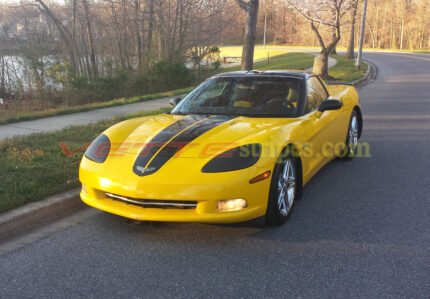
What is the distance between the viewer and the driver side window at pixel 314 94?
479 cm

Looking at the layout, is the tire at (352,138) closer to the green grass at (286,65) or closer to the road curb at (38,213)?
the road curb at (38,213)

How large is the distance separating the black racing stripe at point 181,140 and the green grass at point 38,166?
1.50 metres

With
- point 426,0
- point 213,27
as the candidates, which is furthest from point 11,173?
point 426,0

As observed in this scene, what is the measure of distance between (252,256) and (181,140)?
1.23 metres

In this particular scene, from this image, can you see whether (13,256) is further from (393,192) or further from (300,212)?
(393,192)

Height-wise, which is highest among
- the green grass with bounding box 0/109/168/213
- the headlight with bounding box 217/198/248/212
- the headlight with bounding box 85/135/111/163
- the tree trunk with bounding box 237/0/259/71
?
the tree trunk with bounding box 237/0/259/71

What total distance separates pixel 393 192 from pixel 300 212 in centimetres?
132

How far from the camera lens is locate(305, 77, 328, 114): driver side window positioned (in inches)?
189

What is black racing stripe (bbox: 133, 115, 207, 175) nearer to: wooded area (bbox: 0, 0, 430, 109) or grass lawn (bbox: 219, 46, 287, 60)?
wooded area (bbox: 0, 0, 430, 109)

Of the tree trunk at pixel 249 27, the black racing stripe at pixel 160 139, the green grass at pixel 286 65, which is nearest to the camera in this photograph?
the black racing stripe at pixel 160 139

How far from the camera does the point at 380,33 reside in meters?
81.0

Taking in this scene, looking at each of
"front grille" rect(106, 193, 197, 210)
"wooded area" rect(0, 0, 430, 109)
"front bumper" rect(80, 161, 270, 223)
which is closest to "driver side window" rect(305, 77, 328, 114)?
"front bumper" rect(80, 161, 270, 223)

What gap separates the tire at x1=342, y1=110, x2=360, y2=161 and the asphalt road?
1290 millimetres

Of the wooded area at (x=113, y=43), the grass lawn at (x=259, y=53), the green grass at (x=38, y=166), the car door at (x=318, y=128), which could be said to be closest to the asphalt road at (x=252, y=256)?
the car door at (x=318, y=128)
